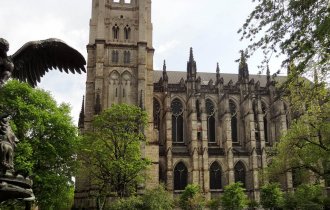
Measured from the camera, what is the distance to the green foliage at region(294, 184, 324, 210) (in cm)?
3338

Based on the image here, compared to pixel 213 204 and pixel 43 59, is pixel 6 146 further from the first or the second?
pixel 213 204

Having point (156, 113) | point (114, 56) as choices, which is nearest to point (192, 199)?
point (156, 113)

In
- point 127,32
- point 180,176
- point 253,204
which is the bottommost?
point 253,204

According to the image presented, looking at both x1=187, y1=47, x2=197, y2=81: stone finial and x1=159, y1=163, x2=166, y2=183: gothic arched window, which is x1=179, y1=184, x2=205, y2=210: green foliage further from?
x1=187, y1=47, x2=197, y2=81: stone finial

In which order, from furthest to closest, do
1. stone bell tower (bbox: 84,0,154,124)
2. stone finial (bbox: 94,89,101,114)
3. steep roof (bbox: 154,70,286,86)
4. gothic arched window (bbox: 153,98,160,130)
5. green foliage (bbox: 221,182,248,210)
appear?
steep roof (bbox: 154,70,286,86), gothic arched window (bbox: 153,98,160,130), stone bell tower (bbox: 84,0,154,124), stone finial (bbox: 94,89,101,114), green foliage (bbox: 221,182,248,210)

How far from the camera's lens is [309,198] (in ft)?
115

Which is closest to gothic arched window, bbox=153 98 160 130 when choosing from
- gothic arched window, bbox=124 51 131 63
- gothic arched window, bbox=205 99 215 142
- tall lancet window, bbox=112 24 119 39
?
gothic arched window, bbox=205 99 215 142

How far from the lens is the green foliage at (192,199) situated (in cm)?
4034

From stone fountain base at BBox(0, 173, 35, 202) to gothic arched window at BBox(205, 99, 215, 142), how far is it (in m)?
47.7

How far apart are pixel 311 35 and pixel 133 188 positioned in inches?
968

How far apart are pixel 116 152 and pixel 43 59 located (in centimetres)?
2601

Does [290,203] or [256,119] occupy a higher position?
[256,119]

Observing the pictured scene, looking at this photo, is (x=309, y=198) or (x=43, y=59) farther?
(x=309, y=198)

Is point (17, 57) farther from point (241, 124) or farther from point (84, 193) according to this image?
point (241, 124)
